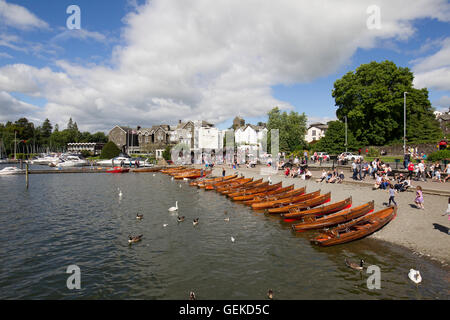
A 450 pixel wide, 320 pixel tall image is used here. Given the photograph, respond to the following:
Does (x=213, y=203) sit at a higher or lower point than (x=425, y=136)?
lower

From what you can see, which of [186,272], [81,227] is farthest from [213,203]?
[186,272]

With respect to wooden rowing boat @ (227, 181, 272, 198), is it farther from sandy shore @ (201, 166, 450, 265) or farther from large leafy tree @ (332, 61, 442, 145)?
large leafy tree @ (332, 61, 442, 145)

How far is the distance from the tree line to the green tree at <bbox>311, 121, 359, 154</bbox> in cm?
12461

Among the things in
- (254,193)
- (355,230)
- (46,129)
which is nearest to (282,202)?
(254,193)

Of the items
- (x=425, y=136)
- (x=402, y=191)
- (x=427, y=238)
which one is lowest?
(x=427, y=238)

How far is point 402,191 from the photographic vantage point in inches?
874

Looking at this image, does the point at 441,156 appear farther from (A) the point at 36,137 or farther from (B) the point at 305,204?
(A) the point at 36,137

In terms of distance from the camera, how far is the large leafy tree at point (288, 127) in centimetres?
6500

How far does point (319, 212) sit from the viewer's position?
19.4 m

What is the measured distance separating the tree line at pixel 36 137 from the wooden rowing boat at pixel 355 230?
136146 mm

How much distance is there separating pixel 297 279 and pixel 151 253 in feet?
25.8

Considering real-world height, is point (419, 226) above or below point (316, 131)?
below

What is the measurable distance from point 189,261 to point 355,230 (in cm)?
1003
